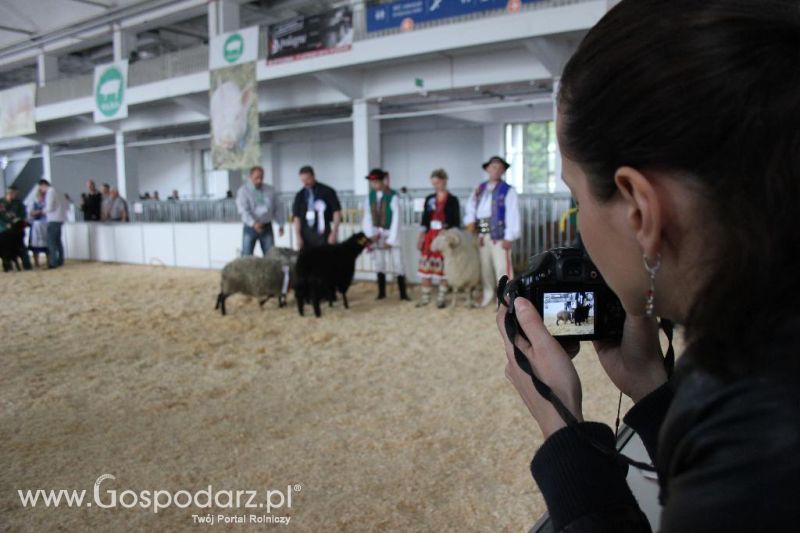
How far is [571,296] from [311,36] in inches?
429

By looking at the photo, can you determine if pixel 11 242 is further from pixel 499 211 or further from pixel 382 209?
pixel 499 211

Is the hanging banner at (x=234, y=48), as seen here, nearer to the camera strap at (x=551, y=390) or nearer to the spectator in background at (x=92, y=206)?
the spectator in background at (x=92, y=206)

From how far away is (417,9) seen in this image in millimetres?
9625

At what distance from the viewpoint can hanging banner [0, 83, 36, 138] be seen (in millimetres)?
17000

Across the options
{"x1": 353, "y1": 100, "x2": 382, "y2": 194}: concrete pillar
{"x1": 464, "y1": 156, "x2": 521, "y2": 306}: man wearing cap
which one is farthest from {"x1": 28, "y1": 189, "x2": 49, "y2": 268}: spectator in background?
{"x1": 464, "y1": 156, "x2": 521, "y2": 306}: man wearing cap

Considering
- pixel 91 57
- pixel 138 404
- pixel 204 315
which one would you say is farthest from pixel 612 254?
pixel 91 57

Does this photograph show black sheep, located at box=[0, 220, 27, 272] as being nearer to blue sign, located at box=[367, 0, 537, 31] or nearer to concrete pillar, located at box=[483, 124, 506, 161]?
blue sign, located at box=[367, 0, 537, 31]

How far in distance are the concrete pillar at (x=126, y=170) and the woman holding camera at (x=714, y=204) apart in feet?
56.3

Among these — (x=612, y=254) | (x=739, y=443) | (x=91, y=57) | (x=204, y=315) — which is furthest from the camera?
(x=91, y=57)

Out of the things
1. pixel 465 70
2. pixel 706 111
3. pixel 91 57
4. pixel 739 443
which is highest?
pixel 91 57

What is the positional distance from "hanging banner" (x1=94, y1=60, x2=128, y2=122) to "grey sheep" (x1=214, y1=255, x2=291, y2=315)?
384 inches

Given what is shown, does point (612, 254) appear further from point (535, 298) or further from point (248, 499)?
point (248, 499)

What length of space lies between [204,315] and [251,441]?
4.10 meters

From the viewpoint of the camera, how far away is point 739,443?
1.51 feet
